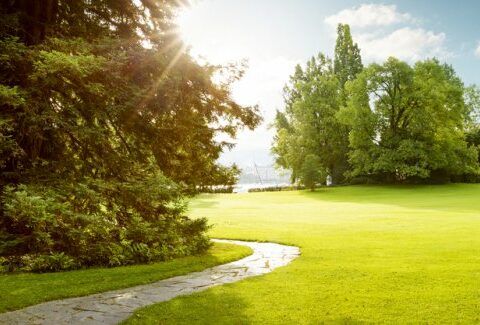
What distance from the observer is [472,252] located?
12.0 metres

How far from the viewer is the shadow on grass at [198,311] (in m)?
6.53

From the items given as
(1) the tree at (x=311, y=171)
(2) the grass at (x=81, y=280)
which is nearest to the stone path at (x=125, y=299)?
(2) the grass at (x=81, y=280)

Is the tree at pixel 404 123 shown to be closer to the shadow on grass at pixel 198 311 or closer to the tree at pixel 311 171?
the tree at pixel 311 171

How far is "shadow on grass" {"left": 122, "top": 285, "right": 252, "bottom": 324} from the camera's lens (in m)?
6.53

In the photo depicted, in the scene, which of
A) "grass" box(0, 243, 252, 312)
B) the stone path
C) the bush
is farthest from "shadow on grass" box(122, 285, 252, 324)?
the bush

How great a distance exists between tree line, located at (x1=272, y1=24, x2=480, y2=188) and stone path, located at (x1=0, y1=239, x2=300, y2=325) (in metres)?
41.5

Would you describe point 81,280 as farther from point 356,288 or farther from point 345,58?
point 345,58

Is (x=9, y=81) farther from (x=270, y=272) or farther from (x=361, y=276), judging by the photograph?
(x=361, y=276)

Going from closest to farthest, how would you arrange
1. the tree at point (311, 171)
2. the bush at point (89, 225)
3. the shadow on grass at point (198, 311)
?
1. the shadow on grass at point (198, 311)
2. the bush at point (89, 225)
3. the tree at point (311, 171)

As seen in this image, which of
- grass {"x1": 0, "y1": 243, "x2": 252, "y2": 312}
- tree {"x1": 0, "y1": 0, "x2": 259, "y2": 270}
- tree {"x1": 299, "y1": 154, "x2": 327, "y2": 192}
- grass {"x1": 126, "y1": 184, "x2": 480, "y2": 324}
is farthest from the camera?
tree {"x1": 299, "y1": 154, "x2": 327, "y2": 192}

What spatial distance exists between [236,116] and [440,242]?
291 inches

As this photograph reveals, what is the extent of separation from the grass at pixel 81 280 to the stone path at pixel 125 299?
0.21 meters

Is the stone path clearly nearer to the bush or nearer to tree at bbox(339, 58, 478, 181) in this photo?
the bush

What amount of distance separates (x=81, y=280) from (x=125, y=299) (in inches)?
56.2
